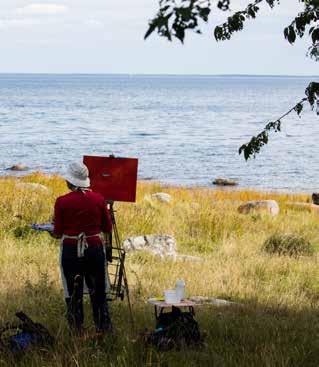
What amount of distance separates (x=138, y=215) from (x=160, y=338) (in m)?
8.51

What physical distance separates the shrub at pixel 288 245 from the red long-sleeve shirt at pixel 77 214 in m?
6.63

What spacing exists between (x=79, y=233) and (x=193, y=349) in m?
1.29

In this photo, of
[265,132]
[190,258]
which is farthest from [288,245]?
[265,132]

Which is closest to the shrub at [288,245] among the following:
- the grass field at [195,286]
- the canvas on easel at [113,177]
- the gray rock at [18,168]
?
the grass field at [195,286]

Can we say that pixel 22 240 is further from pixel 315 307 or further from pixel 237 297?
pixel 315 307

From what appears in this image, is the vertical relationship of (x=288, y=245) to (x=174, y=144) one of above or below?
above

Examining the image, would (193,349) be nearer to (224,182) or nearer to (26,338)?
(26,338)

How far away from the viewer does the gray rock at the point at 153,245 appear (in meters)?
11.8

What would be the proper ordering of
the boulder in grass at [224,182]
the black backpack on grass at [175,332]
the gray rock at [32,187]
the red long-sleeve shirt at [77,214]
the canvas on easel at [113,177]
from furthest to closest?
the boulder in grass at [224,182], the gray rock at [32,187], the canvas on easel at [113,177], the red long-sleeve shirt at [77,214], the black backpack on grass at [175,332]

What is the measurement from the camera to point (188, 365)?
5.83 m

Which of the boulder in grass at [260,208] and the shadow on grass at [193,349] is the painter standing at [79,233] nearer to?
the shadow on grass at [193,349]

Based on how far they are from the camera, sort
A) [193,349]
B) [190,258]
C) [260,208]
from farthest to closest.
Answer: [260,208] → [190,258] → [193,349]

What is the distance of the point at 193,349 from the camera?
6.35 m

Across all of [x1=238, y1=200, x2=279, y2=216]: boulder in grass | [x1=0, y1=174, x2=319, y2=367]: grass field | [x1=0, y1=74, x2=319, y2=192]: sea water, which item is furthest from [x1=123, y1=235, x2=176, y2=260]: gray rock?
[x1=0, y1=74, x2=319, y2=192]: sea water
